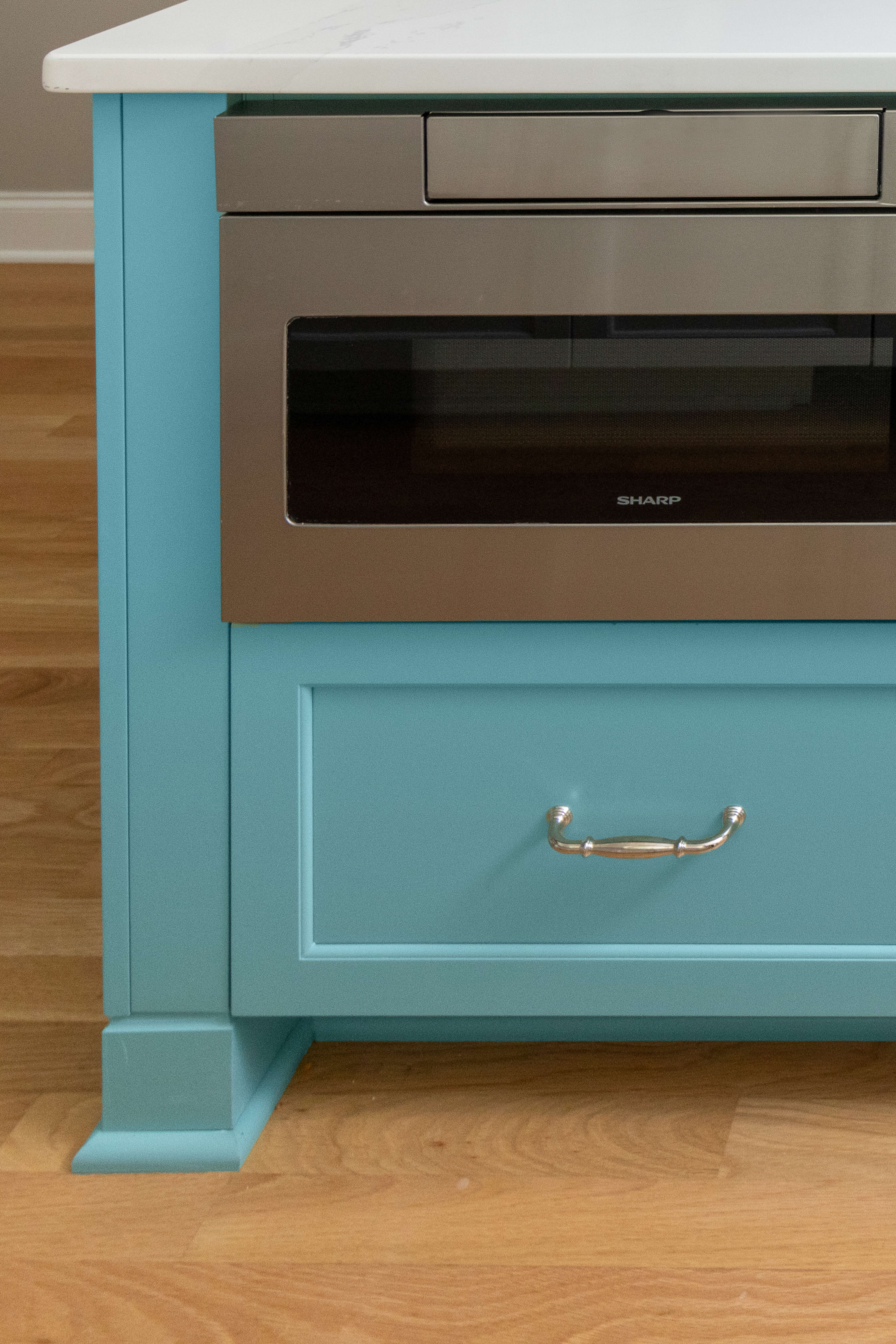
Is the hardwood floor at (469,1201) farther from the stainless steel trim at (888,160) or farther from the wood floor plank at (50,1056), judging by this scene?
the stainless steel trim at (888,160)

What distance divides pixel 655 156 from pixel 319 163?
209 millimetres

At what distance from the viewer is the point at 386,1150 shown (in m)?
1.08

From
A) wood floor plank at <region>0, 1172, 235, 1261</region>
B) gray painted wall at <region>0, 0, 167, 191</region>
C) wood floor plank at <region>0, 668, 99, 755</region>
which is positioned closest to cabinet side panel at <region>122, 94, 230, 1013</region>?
wood floor plank at <region>0, 1172, 235, 1261</region>

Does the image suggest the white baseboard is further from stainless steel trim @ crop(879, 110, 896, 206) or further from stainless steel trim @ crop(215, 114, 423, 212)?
stainless steel trim @ crop(879, 110, 896, 206)

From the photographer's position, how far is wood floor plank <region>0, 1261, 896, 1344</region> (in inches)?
34.9

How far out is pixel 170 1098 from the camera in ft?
3.50

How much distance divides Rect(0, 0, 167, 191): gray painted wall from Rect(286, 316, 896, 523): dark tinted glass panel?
4143mm

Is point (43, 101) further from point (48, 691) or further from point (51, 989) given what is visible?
point (51, 989)

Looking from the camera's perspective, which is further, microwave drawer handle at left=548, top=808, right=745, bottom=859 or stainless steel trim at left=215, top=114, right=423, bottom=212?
microwave drawer handle at left=548, top=808, right=745, bottom=859

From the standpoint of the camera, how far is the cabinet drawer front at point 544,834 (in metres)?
1.02

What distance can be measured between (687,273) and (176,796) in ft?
1.60

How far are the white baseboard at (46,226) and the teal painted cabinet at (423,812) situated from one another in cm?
422

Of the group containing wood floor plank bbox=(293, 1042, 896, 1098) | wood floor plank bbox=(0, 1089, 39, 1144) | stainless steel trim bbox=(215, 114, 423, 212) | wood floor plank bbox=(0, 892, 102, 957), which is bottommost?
wood floor plank bbox=(293, 1042, 896, 1098)

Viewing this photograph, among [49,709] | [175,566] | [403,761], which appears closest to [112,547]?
[175,566]
